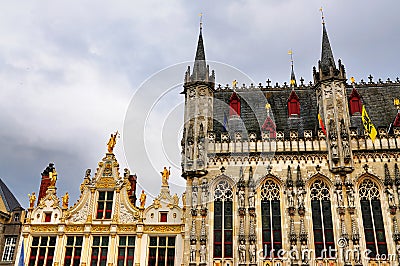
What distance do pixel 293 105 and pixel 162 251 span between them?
603 inches

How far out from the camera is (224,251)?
26281mm

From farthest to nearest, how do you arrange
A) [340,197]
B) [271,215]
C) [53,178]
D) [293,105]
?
[293,105] < [53,178] < [271,215] < [340,197]

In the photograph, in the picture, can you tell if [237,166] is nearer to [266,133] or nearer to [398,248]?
[266,133]

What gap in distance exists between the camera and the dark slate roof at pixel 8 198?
3155 centimetres

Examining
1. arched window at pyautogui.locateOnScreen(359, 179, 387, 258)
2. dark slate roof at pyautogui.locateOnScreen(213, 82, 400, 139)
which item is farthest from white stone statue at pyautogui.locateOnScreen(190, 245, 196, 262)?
arched window at pyautogui.locateOnScreen(359, 179, 387, 258)

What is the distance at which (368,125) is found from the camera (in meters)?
29.4

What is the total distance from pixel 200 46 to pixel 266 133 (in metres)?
10.5

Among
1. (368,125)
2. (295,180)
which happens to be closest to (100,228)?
(295,180)

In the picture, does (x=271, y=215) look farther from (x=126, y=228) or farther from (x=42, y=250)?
(x=42, y=250)

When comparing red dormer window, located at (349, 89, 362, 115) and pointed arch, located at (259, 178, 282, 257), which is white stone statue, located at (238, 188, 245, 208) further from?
red dormer window, located at (349, 89, 362, 115)

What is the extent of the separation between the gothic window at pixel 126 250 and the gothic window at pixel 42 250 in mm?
4598

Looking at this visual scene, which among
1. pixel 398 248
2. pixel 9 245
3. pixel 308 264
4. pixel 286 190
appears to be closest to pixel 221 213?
pixel 286 190

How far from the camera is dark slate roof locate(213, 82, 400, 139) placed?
1237 inches

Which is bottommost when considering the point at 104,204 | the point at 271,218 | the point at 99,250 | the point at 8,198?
the point at 99,250
